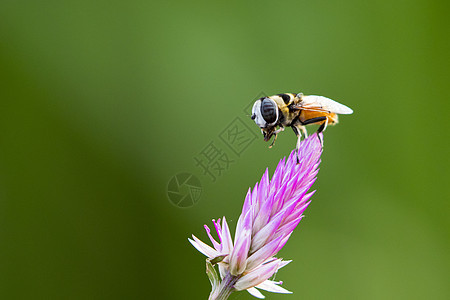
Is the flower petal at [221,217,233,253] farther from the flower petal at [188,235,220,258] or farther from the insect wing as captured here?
the insect wing

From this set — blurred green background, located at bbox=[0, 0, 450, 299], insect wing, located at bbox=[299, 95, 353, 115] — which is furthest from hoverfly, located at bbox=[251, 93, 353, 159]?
blurred green background, located at bbox=[0, 0, 450, 299]

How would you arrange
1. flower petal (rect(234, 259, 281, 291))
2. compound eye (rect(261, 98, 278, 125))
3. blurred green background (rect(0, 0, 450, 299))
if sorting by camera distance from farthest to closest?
blurred green background (rect(0, 0, 450, 299))
compound eye (rect(261, 98, 278, 125))
flower petal (rect(234, 259, 281, 291))

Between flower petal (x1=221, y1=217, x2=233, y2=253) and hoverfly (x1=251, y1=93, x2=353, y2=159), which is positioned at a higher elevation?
hoverfly (x1=251, y1=93, x2=353, y2=159)

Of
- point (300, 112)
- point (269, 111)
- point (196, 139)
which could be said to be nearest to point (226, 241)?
point (269, 111)

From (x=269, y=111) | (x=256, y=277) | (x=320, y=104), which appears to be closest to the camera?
(x=256, y=277)

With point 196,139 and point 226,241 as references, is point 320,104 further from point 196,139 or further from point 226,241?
point 196,139

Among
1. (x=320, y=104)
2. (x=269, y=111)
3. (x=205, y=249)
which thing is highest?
(x=320, y=104)

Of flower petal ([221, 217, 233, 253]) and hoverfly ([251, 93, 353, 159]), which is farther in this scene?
hoverfly ([251, 93, 353, 159])

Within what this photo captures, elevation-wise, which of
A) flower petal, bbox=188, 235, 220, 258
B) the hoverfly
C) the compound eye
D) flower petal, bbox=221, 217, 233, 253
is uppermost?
the hoverfly

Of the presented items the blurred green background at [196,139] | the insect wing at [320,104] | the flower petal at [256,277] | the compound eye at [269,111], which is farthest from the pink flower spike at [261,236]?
the blurred green background at [196,139]
